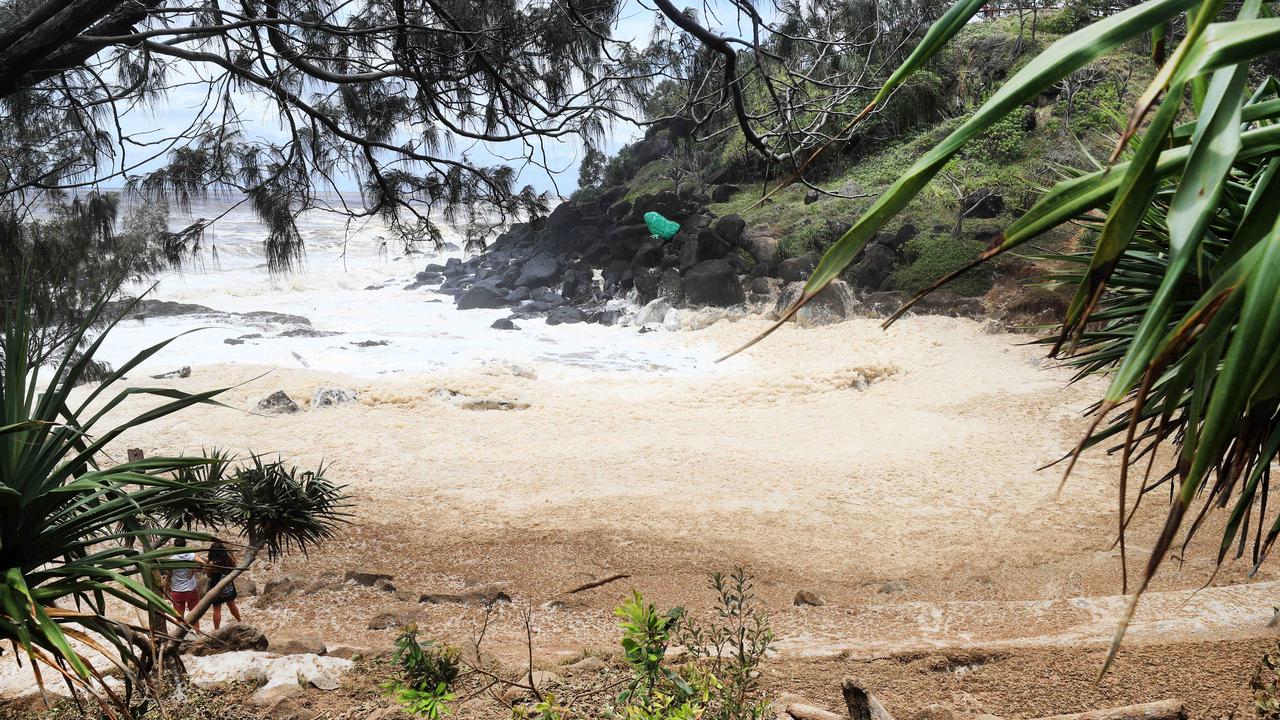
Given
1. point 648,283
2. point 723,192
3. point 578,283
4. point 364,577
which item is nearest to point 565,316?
point 648,283

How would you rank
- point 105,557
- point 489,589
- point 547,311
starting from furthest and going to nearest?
point 547,311 < point 489,589 < point 105,557

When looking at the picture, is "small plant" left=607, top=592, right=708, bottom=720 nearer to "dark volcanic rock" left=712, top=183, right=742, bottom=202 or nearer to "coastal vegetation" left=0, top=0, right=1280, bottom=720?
"coastal vegetation" left=0, top=0, right=1280, bottom=720

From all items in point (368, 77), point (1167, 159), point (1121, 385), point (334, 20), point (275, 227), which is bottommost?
point (1121, 385)

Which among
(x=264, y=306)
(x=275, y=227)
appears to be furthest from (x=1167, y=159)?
(x=264, y=306)

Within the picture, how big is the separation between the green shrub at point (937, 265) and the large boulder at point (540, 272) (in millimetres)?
9406

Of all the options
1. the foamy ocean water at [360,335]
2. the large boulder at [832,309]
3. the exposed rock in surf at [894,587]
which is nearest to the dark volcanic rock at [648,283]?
the foamy ocean water at [360,335]

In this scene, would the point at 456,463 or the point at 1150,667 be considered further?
the point at 456,463

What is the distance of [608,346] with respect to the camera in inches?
563

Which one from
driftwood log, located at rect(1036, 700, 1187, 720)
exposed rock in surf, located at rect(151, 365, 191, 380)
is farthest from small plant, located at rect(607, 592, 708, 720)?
exposed rock in surf, located at rect(151, 365, 191, 380)

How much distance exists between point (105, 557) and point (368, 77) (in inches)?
141

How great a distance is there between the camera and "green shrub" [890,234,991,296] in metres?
13.0

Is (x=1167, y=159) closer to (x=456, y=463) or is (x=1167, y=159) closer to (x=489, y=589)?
(x=489, y=589)

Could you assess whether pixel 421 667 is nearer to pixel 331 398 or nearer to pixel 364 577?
pixel 364 577

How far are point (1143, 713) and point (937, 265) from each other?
12.2 m
